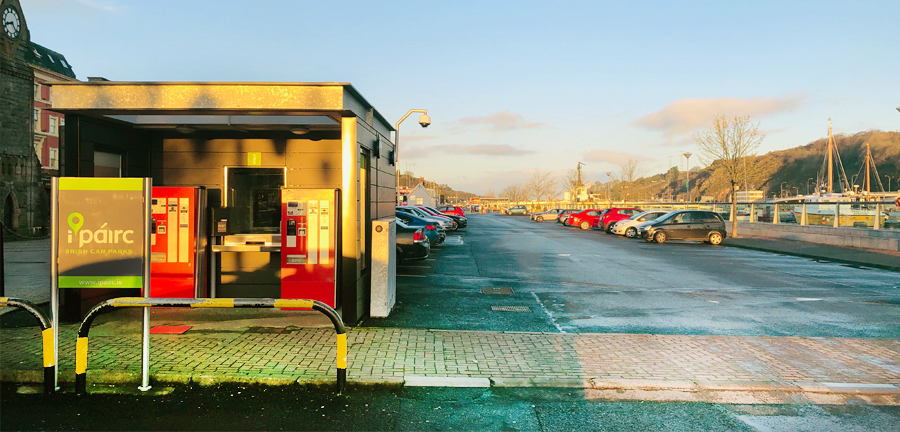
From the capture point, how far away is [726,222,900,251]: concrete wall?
2170cm

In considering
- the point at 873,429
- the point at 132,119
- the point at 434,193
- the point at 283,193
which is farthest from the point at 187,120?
the point at 434,193

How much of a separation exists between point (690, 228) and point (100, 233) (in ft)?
83.2

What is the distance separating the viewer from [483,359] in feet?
20.4

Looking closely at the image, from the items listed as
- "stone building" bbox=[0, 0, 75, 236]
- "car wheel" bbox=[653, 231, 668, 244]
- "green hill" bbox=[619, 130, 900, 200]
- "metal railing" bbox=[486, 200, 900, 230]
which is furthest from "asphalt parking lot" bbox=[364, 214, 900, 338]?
"green hill" bbox=[619, 130, 900, 200]

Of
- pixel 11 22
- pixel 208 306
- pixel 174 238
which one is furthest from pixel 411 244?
pixel 11 22

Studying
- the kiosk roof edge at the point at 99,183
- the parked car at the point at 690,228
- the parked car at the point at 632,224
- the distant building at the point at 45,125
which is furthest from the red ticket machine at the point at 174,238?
the distant building at the point at 45,125

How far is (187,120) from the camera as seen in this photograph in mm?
8180

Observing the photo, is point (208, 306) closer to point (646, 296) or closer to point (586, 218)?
point (646, 296)

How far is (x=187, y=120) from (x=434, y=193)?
100991mm

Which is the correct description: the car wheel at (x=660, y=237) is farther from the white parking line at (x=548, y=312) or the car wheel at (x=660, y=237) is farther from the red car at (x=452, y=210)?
the red car at (x=452, y=210)

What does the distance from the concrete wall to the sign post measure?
25.0 metres

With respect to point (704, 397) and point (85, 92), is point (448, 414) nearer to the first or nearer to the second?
point (704, 397)

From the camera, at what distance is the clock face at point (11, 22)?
32.9 meters

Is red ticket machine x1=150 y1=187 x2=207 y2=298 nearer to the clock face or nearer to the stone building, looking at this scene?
the stone building
